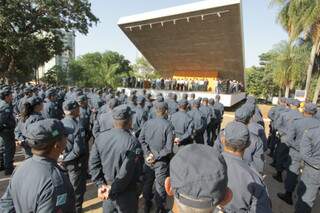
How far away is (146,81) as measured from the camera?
2695 cm

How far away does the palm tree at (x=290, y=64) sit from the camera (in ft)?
90.8

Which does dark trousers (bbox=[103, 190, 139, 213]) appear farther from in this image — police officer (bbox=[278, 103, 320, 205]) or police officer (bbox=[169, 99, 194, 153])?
police officer (bbox=[278, 103, 320, 205])

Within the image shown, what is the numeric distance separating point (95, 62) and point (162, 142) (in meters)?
58.3

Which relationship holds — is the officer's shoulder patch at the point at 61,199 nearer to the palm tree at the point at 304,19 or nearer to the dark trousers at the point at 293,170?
the dark trousers at the point at 293,170

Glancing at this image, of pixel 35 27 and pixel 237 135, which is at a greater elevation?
pixel 35 27

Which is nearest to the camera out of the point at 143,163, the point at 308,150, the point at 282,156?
the point at 143,163

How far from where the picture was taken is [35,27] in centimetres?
2686

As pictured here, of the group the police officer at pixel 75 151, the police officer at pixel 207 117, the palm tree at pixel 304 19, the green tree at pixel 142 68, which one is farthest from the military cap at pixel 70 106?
the green tree at pixel 142 68

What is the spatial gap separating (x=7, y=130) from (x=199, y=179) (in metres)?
6.62

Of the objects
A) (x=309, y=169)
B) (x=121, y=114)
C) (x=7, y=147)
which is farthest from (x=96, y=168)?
(x=7, y=147)

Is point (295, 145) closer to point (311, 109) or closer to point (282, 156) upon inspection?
point (311, 109)

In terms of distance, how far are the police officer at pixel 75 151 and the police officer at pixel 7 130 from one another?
2.85 m

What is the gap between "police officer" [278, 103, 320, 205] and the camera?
19.5 feet

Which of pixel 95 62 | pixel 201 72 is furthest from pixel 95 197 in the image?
pixel 95 62
